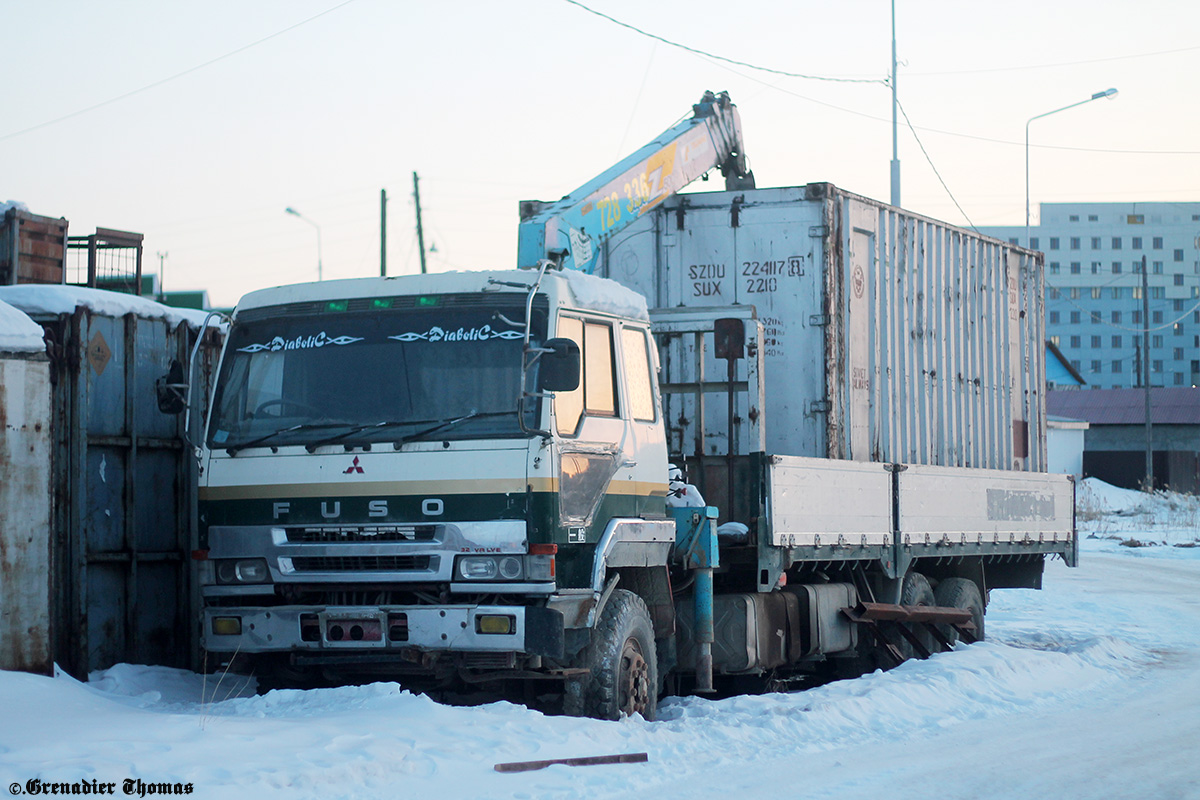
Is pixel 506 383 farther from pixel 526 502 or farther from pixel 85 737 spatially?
pixel 85 737

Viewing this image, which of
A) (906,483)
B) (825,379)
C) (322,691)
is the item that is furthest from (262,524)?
(906,483)

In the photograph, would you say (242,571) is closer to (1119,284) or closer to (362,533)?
(362,533)

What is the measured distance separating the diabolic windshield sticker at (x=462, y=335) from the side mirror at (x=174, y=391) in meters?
1.40

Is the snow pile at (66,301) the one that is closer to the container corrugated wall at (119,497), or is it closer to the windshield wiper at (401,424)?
the container corrugated wall at (119,497)

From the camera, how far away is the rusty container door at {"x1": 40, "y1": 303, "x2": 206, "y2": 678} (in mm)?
9195

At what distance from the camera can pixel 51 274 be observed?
16.0 metres

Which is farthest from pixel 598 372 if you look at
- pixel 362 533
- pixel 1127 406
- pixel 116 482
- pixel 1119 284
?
pixel 1119 284

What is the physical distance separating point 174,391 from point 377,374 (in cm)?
129

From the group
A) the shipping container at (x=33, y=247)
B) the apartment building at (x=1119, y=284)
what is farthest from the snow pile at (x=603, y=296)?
the apartment building at (x=1119, y=284)

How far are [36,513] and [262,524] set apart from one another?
1.73 metres

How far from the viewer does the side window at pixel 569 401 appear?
307 inches

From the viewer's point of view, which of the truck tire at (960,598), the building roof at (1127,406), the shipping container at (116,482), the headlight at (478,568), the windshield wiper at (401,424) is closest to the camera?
the headlight at (478,568)

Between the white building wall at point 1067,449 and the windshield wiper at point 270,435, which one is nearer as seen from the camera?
the windshield wiper at point 270,435

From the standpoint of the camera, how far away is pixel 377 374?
7.95m
